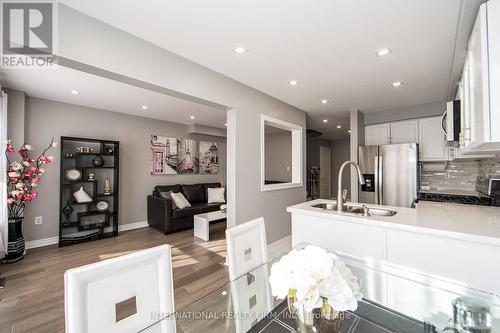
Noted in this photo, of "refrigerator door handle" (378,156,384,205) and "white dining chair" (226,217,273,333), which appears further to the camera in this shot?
"refrigerator door handle" (378,156,384,205)

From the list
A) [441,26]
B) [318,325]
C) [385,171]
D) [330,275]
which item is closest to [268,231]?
[385,171]

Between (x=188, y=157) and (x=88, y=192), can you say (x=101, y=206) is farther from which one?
(x=188, y=157)

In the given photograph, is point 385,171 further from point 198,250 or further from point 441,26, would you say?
point 198,250

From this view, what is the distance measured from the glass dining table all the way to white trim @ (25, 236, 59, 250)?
399 centimetres

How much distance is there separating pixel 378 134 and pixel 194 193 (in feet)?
14.2

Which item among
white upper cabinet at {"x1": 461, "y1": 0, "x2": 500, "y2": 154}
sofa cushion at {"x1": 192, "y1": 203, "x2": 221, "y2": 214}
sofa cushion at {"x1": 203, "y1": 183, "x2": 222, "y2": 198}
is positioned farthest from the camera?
sofa cushion at {"x1": 203, "y1": 183, "x2": 222, "y2": 198}

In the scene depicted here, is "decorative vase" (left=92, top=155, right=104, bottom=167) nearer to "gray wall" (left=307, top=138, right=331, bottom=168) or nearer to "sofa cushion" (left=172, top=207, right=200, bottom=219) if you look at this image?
"sofa cushion" (left=172, top=207, right=200, bottom=219)

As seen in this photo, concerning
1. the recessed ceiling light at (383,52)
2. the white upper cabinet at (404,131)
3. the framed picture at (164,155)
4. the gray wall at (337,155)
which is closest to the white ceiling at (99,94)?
the framed picture at (164,155)

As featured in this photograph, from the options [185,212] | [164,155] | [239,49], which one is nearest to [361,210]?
[239,49]

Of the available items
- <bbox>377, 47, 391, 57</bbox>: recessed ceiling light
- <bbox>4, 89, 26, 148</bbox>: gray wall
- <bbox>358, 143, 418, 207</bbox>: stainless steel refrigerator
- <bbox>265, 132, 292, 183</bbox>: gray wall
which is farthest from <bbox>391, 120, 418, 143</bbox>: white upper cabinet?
<bbox>4, 89, 26, 148</bbox>: gray wall

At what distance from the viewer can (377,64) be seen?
2.32 m

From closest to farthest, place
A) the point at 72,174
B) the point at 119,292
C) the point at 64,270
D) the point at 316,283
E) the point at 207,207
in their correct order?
the point at 316,283 → the point at 119,292 → the point at 64,270 → the point at 72,174 → the point at 207,207

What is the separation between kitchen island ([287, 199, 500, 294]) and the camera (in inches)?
49.8

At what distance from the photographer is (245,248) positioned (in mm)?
1403
